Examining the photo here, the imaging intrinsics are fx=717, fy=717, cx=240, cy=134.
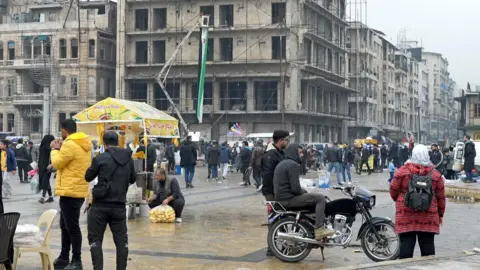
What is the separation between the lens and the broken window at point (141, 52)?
61781 millimetres

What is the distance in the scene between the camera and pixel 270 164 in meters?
9.88

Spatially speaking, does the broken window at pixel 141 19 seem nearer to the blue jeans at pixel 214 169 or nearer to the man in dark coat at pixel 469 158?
the blue jeans at pixel 214 169

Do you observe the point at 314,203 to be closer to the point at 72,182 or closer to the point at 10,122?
the point at 72,182

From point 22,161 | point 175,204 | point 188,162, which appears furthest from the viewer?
point 22,161

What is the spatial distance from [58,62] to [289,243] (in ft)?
187

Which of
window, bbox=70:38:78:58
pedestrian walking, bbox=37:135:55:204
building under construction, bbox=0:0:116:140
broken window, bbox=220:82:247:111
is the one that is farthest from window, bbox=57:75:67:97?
pedestrian walking, bbox=37:135:55:204

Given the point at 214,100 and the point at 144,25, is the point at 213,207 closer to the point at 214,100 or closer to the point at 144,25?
the point at 214,100

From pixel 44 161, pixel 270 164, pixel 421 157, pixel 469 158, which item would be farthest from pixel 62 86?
pixel 421 157

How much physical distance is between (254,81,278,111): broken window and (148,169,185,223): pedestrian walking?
4423 centimetres

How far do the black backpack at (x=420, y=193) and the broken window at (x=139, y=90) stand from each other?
55.2 m

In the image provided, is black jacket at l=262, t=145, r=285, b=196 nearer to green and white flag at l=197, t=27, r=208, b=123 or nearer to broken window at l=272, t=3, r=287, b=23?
green and white flag at l=197, t=27, r=208, b=123

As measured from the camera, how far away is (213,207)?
17.4 meters

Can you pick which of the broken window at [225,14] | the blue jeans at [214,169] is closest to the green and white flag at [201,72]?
the broken window at [225,14]

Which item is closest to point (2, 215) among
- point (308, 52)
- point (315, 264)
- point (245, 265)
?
point (245, 265)
